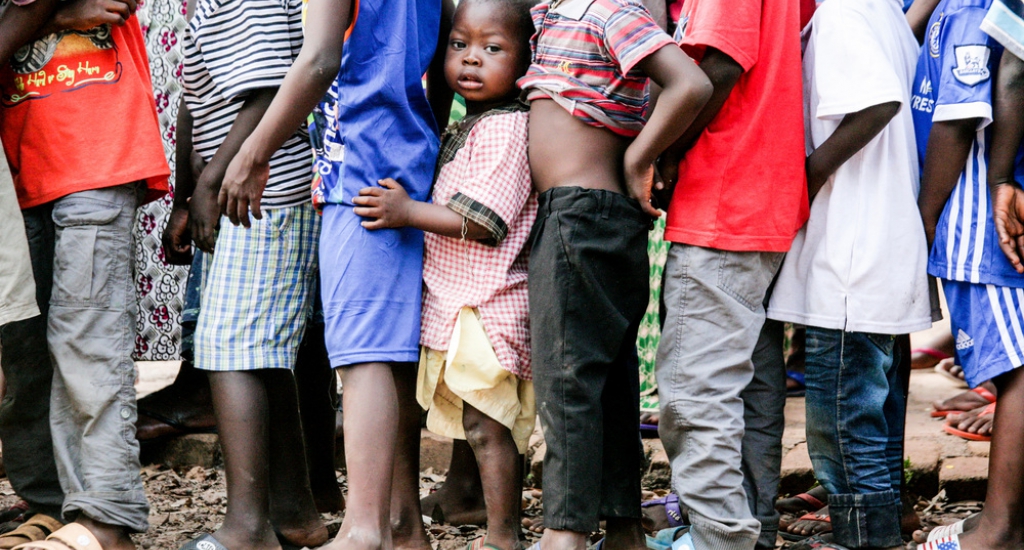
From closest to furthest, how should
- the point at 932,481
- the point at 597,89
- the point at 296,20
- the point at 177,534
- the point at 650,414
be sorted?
1. the point at 597,89
2. the point at 296,20
3. the point at 177,534
4. the point at 932,481
5. the point at 650,414

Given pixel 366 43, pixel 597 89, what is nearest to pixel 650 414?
pixel 597 89

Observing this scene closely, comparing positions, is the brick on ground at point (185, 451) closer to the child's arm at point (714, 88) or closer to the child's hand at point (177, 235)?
the child's hand at point (177, 235)

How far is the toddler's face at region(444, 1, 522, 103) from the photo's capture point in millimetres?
2900

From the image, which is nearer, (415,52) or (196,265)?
(415,52)

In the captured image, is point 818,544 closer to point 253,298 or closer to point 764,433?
point 764,433

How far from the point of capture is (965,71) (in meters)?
2.85

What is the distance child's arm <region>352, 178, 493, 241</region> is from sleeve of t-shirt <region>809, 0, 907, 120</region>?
1.01 metres

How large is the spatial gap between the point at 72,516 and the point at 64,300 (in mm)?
617

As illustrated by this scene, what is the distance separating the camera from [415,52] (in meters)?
2.88

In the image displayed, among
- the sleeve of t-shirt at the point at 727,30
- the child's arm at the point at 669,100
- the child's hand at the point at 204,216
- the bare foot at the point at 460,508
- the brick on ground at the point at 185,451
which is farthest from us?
the brick on ground at the point at 185,451

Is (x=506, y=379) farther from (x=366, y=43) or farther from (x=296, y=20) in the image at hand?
(x=296, y=20)

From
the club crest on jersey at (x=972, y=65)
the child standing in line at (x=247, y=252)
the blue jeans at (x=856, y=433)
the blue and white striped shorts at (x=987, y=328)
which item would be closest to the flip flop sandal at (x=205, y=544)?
the child standing in line at (x=247, y=252)

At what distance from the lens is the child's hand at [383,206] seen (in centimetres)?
275

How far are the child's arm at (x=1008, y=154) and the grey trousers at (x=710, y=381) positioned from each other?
27.0 inches
